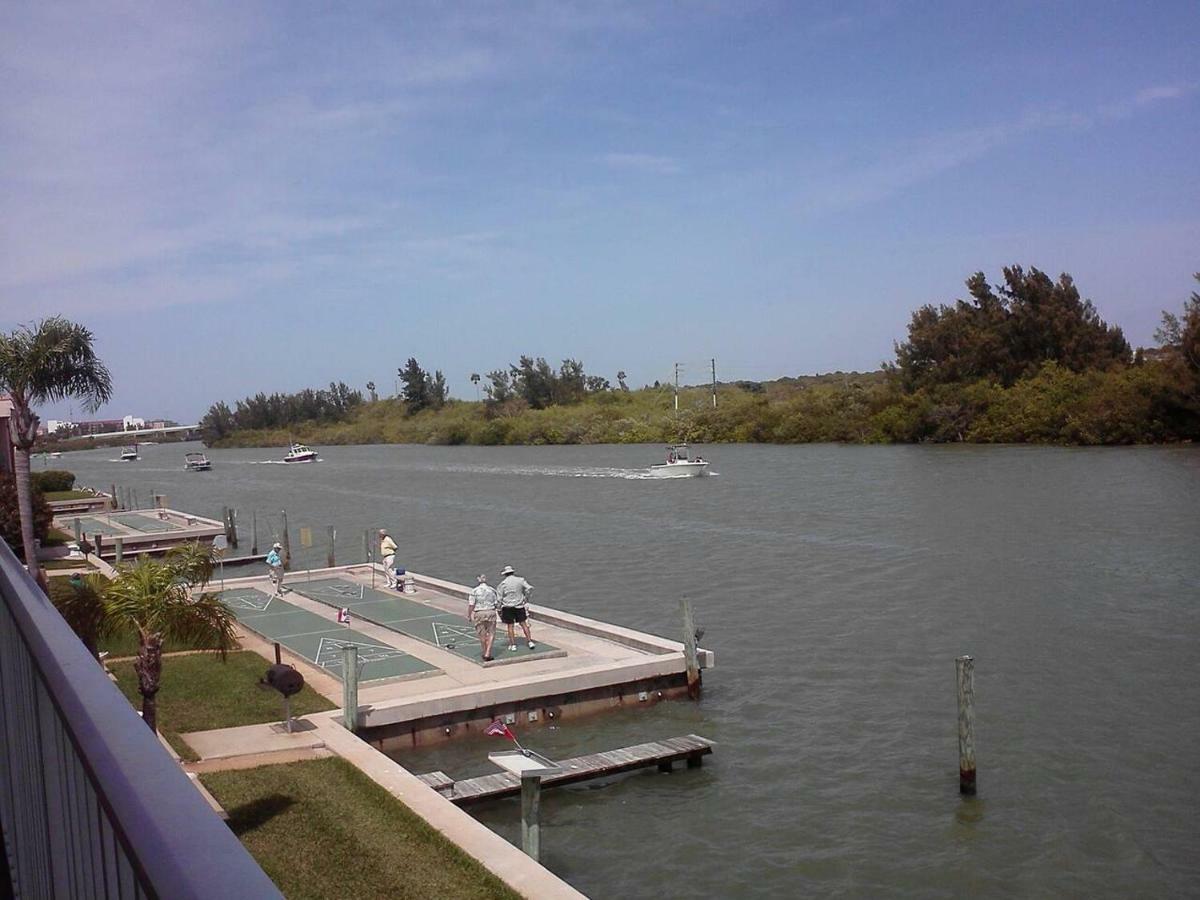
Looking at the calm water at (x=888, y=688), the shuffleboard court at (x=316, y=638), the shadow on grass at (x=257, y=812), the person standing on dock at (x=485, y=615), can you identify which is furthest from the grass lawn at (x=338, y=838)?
the person standing on dock at (x=485, y=615)

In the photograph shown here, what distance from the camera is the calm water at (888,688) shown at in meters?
13.7

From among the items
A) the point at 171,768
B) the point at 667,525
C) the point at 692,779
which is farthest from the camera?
the point at 667,525

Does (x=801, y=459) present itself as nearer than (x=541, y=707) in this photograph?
No

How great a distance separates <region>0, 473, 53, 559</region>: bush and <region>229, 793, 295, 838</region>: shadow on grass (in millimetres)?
20985

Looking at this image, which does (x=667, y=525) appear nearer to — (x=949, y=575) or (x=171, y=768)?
(x=949, y=575)

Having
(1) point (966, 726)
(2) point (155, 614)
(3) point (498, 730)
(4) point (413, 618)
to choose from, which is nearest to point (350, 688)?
(3) point (498, 730)

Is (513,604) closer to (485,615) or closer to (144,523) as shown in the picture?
(485,615)

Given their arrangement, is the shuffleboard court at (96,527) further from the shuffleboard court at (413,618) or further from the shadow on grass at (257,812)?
the shadow on grass at (257,812)

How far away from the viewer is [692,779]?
52.8 ft

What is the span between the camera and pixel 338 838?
10.5 metres

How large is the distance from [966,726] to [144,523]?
4235cm

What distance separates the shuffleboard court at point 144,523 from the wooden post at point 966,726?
122 feet

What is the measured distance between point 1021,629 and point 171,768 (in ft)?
82.9

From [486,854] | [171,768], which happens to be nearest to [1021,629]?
[486,854]
